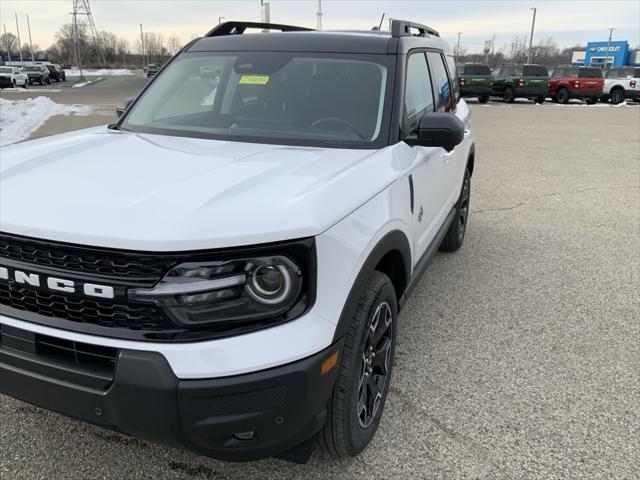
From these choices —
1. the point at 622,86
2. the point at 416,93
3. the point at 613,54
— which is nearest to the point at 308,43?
the point at 416,93

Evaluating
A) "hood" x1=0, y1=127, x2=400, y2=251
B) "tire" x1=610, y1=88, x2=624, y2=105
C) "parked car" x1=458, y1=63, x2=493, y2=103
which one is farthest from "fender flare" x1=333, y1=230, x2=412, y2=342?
"tire" x1=610, y1=88, x2=624, y2=105

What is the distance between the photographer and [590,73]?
26.6 m

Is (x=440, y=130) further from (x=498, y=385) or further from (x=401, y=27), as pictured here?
(x=498, y=385)

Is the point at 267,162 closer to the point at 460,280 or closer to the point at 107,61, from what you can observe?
the point at 460,280

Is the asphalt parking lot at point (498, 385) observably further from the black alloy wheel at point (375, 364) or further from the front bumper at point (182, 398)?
the front bumper at point (182, 398)

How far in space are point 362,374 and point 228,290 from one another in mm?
869

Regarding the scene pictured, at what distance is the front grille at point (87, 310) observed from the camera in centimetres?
186

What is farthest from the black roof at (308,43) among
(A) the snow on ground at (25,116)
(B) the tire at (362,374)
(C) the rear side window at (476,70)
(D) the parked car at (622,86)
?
(D) the parked car at (622,86)

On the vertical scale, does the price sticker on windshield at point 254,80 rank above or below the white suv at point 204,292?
above

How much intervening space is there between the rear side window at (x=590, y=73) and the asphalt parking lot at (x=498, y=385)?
23.0 m

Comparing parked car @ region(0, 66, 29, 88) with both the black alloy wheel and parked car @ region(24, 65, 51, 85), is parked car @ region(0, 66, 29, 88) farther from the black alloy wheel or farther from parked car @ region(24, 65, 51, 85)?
the black alloy wheel

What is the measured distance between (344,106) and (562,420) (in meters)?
2.03

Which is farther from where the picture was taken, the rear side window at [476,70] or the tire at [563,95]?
the tire at [563,95]

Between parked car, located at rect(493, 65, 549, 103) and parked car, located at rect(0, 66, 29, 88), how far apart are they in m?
29.2
